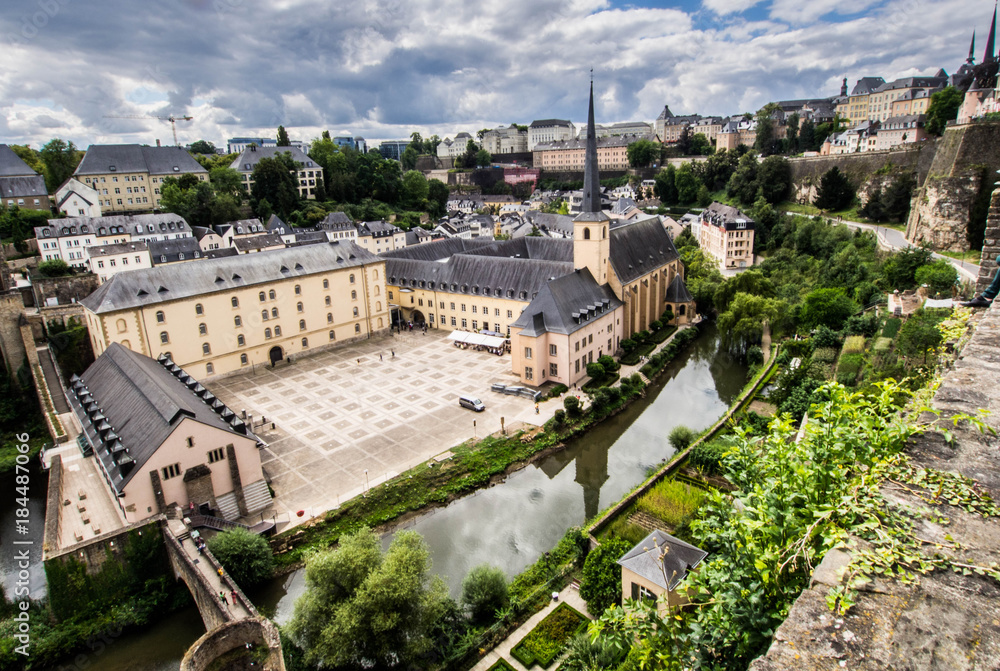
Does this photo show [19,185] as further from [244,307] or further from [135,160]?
[244,307]

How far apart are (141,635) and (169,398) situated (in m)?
8.45

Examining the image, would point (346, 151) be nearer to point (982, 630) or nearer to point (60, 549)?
point (60, 549)

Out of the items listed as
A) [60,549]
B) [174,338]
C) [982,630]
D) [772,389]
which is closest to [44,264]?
[174,338]

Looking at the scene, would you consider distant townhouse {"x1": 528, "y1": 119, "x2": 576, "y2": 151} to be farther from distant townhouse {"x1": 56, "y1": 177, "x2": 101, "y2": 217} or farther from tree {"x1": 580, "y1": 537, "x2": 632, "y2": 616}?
tree {"x1": 580, "y1": 537, "x2": 632, "y2": 616}

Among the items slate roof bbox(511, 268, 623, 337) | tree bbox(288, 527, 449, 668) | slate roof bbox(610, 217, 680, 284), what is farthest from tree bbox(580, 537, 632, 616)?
slate roof bbox(610, 217, 680, 284)

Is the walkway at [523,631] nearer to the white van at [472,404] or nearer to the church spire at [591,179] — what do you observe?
the white van at [472,404]

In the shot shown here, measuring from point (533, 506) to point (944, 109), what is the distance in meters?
62.1

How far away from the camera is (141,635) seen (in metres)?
18.0

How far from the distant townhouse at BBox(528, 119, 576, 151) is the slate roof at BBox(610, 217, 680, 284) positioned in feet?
387

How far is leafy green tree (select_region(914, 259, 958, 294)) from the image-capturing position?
2898 cm

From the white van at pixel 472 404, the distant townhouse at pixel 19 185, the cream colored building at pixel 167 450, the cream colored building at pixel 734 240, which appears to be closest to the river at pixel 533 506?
the cream colored building at pixel 167 450

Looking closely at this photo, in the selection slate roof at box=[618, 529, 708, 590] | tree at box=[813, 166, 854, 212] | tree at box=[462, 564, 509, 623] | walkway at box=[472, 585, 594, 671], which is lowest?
walkway at box=[472, 585, 594, 671]

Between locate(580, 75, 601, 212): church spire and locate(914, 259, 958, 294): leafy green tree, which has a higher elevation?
locate(580, 75, 601, 212): church spire

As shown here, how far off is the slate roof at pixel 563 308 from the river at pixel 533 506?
606 cm
